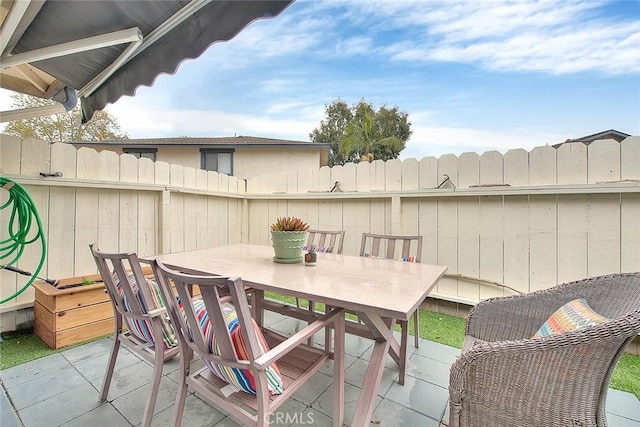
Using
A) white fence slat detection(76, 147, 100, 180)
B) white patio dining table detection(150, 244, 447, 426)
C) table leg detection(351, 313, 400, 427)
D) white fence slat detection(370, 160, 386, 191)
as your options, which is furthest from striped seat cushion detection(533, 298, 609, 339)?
white fence slat detection(76, 147, 100, 180)

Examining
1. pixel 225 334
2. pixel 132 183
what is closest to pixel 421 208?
pixel 225 334

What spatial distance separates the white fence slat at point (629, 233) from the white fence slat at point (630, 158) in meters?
0.19

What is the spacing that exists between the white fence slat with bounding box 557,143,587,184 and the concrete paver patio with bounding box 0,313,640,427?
1736 millimetres

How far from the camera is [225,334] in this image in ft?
3.46

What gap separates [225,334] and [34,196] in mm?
2922

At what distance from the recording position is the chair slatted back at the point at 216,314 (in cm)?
98

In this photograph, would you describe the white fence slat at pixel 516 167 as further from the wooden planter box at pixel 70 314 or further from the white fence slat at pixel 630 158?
the wooden planter box at pixel 70 314

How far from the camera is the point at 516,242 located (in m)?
2.75

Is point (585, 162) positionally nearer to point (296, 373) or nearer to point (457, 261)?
point (457, 261)

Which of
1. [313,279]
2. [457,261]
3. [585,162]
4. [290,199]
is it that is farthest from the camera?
[290,199]

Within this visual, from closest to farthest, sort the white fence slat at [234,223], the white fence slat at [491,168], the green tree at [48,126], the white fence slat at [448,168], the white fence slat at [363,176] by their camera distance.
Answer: the white fence slat at [491,168], the white fence slat at [448,168], the white fence slat at [363,176], the white fence slat at [234,223], the green tree at [48,126]

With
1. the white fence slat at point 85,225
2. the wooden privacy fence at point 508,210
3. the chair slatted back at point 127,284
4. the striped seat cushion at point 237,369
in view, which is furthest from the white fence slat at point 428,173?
the white fence slat at point 85,225

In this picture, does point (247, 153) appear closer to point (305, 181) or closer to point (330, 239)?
point (305, 181)

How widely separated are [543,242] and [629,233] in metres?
0.59
